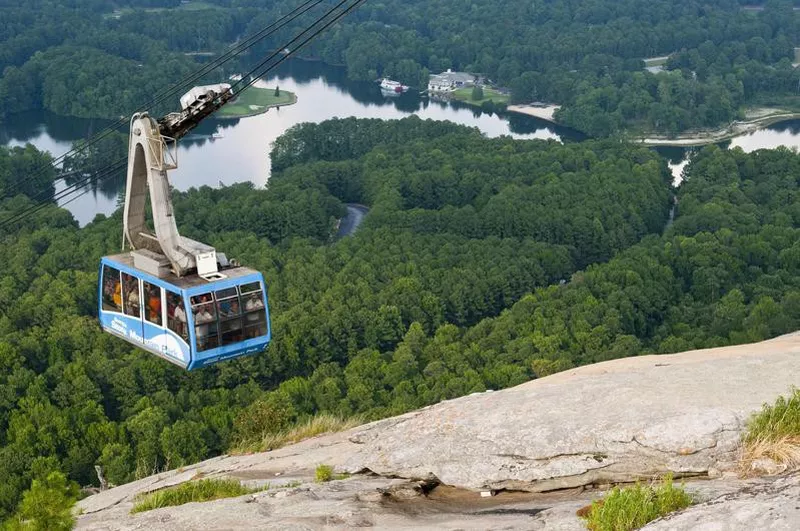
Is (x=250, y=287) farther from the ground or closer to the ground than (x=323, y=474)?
farther from the ground

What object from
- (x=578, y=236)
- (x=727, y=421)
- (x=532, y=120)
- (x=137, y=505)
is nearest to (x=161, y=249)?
(x=137, y=505)

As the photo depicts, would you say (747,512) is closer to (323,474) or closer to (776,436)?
(776,436)

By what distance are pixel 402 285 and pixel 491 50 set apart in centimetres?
9535

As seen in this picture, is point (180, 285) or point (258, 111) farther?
point (258, 111)

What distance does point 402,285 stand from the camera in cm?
5791

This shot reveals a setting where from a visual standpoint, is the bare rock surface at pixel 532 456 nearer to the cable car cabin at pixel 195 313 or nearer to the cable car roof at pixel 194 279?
the cable car cabin at pixel 195 313

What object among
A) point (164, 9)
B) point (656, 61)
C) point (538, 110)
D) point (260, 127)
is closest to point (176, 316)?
point (260, 127)

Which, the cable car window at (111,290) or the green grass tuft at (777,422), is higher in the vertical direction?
the green grass tuft at (777,422)

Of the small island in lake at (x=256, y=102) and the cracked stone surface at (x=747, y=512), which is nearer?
the cracked stone surface at (x=747, y=512)

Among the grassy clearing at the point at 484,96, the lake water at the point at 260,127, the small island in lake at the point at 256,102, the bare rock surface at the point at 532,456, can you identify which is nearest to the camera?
the bare rock surface at the point at 532,456

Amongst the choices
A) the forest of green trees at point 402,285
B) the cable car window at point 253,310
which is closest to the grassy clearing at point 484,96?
the forest of green trees at point 402,285

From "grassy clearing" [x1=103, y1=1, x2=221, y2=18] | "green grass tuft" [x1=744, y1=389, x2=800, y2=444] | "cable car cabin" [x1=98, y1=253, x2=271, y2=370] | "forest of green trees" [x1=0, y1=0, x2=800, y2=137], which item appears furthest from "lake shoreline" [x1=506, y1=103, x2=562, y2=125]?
"green grass tuft" [x1=744, y1=389, x2=800, y2=444]

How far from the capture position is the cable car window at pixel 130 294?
→ 77.8ft

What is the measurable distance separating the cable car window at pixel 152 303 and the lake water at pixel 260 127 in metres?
61.9
